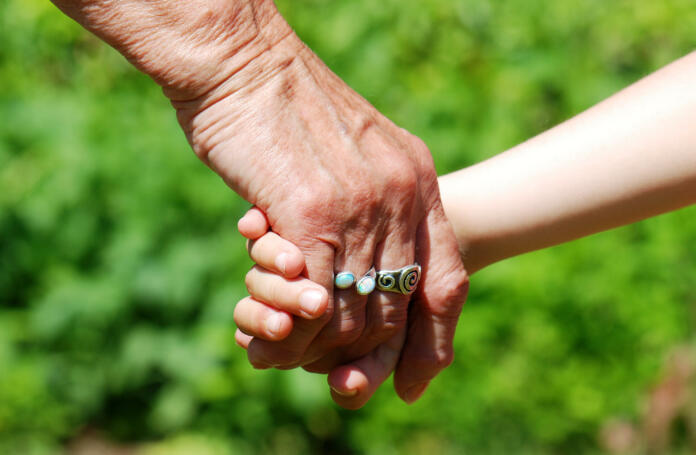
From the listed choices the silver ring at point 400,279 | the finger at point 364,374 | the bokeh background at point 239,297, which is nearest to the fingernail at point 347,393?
the finger at point 364,374

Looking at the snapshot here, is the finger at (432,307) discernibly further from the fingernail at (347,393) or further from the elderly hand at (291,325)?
the fingernail at (347,393)

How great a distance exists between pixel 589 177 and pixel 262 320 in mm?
820

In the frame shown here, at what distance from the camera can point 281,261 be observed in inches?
64.7

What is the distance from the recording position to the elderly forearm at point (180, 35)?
1646 mm

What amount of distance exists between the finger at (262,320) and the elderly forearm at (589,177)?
574mm

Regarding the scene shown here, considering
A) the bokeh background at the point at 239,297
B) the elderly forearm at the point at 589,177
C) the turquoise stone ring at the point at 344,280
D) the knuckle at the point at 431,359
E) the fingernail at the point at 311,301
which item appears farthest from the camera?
the bokeh background at the point at 239,297

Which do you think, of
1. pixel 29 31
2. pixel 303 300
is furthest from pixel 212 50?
pixel 29 31

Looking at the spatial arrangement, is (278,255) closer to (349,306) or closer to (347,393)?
(349,306)

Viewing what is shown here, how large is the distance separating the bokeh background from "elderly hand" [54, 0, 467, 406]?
1739 millimetres

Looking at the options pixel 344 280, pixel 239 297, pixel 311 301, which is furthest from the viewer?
pixel 239 297

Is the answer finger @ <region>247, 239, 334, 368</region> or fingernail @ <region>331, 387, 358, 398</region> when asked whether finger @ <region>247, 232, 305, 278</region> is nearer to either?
finger @ <region>247, 239, 334, 368</region>

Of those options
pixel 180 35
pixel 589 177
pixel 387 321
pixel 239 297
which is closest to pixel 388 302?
pixel 387 321

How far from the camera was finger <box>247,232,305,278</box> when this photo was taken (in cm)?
164

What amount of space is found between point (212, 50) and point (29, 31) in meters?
3.24
